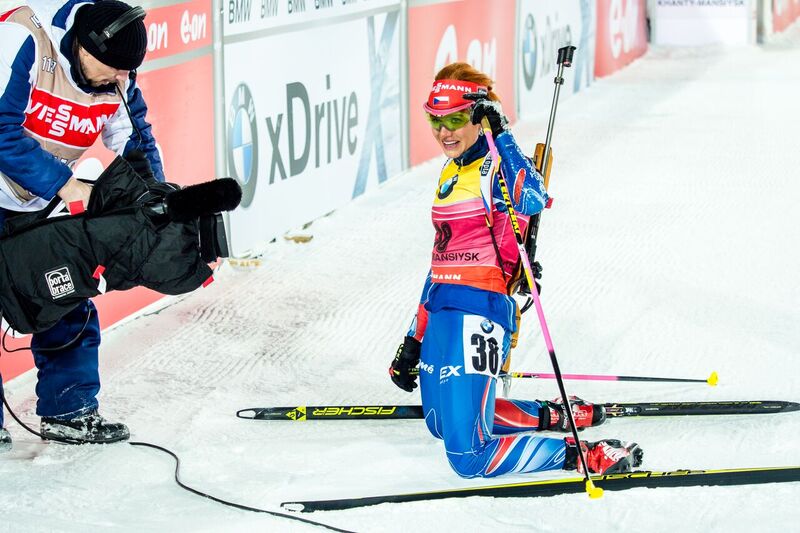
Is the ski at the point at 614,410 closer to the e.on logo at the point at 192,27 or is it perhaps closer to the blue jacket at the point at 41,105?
the blue jacket at the point at 41,105

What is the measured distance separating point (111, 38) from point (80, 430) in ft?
5.15

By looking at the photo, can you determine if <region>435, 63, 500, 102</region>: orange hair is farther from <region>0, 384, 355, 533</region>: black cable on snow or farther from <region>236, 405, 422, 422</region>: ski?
<region>0, 384, 355, 533</region>: black cable on snow

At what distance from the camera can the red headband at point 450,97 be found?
4094 mm

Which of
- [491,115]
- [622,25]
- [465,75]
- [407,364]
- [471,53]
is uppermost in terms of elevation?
[465,75]

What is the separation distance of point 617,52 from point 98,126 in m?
13.2

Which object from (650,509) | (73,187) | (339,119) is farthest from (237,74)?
(650,509)

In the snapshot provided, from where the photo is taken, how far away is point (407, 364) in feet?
14.7

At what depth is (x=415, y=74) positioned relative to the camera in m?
9.88

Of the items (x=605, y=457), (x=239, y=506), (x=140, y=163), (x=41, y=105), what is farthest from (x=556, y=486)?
(x=41, y=105)

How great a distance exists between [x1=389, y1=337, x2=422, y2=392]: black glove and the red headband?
94 centimetres

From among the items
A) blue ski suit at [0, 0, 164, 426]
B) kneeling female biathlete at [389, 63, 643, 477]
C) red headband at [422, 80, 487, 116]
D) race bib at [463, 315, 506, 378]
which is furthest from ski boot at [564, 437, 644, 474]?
blue ski suit at [0, 0, 164, 426]

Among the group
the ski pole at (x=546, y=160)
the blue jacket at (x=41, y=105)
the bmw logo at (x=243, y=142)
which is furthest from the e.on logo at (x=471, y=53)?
the blue jacket at (x=41, y=105)

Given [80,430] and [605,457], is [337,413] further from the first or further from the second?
[605,457]

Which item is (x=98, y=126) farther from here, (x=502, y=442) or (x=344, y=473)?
(x=502, y=442)
